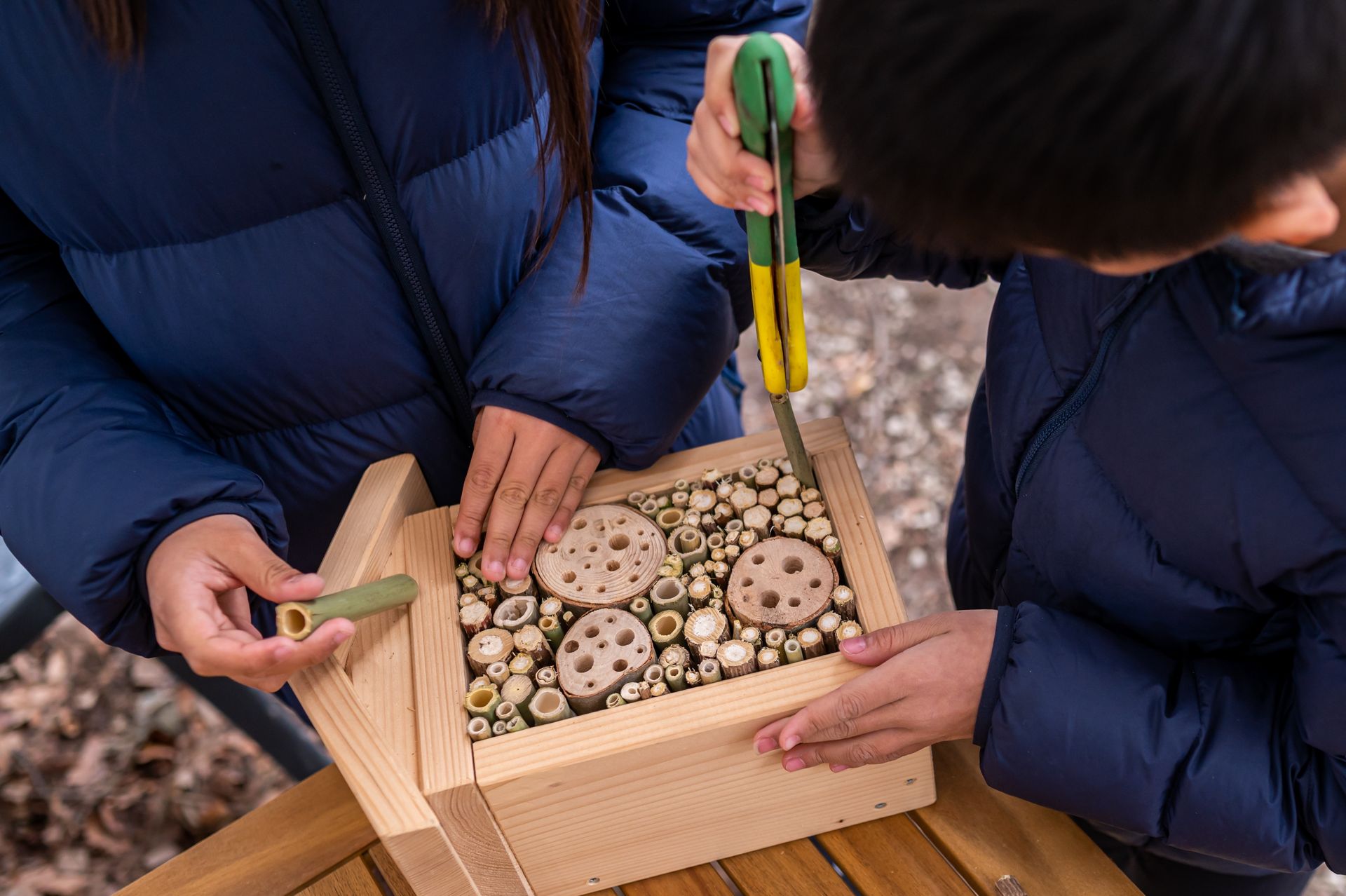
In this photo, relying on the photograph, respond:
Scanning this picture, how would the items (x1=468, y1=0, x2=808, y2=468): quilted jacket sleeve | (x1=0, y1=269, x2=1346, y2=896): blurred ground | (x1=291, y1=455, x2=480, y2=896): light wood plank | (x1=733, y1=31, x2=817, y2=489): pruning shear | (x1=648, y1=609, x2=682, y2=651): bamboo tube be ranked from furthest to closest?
(x1=0, y1=269, x2=1346, y2=896): blurred ground
(x1=468, y1=0, x2=808, y2=468): quilted jacket sleeve
(x1=648, y1=609, x2=682, y2=651): bamboo tube
(x1=291, y1=455, x2=480, y2=896): light wood plank
(x1=733, y1=31, x2=817, y2=489): pruning shear

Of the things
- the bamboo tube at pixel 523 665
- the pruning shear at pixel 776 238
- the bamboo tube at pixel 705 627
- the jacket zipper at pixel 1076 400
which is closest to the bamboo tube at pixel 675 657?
the bamboo tube at pixel 705 627

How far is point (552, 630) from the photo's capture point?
84 centimetres

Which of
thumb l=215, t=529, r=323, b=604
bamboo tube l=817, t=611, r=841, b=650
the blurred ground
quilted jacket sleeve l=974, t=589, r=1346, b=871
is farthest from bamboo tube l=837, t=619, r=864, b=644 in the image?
the blurred ground

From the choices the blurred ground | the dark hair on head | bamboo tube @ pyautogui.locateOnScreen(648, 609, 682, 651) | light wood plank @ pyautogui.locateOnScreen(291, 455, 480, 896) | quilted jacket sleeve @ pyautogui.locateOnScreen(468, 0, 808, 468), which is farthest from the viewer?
the blurred ground

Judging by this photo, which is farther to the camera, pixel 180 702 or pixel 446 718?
pixel 180 702

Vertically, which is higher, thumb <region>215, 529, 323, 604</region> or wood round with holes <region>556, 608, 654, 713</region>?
thumb <region>215, 529, 323, 604</region>

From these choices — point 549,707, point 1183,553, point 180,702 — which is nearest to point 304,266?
point 549,707

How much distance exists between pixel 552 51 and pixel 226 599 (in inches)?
22.7

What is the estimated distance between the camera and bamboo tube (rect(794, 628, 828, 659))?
2.57 ft

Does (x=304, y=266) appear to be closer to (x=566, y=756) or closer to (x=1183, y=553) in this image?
(x=566, y=756)

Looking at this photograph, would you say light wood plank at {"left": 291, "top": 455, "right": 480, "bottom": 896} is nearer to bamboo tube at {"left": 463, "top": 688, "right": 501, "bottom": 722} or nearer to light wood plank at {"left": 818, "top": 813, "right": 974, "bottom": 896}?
bamboo tube at {"left": 463, "top": 688, "right": 501, "bottom": 722}

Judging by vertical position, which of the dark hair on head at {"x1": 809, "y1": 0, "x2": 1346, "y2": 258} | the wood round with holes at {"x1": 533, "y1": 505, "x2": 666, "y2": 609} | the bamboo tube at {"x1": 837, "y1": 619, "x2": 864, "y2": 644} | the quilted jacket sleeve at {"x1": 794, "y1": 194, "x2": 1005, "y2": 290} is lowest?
the bamboo tube at {"x1": 837, "y1": 619, "x2": 864, "y2": 644}

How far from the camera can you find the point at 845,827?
2.87ft

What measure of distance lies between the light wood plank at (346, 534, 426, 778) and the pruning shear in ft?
1.33
